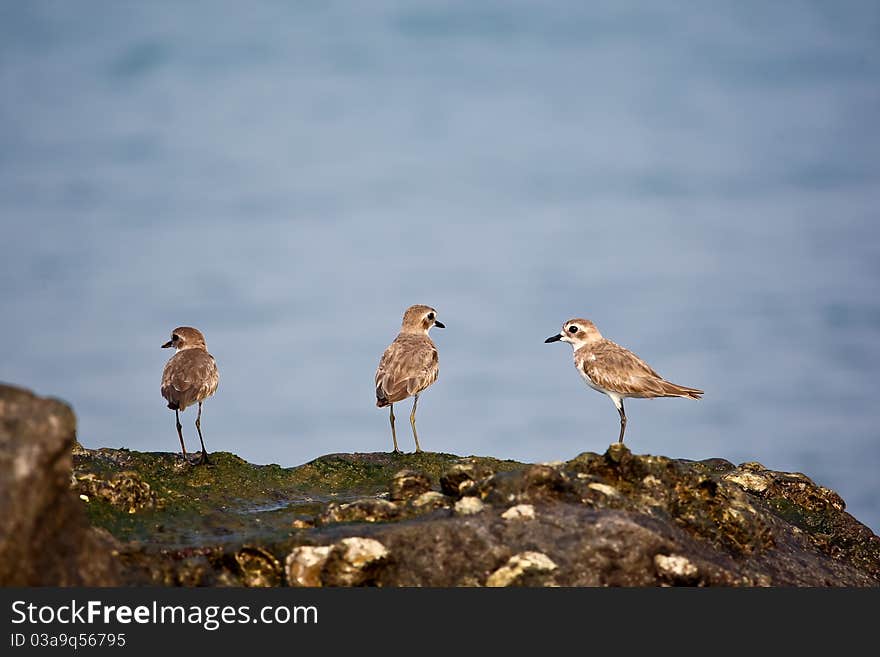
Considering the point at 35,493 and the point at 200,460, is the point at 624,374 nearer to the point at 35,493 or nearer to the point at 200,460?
the point at 200,460

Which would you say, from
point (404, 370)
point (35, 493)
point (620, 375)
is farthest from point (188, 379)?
point (35, 493)

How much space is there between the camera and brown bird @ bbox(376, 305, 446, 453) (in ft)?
72.3

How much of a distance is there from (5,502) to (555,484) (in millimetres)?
6321

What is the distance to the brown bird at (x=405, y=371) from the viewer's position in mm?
22031

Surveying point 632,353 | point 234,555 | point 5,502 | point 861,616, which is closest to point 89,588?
point 5,502

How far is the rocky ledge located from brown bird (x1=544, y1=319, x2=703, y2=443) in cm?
599

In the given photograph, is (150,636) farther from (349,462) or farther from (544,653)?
(349,462)

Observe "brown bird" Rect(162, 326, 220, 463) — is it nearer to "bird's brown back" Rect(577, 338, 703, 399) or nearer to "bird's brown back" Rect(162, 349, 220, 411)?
"bird's brown back" Rect(162, 349, 220, 411)

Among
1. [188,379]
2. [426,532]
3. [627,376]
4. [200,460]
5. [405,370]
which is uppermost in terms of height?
[405,370]

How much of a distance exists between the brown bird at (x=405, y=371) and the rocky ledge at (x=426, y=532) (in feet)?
21.3

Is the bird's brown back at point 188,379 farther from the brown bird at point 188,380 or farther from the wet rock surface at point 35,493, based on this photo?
the wet rock surface at point 35,493

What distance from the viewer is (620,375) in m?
21.7

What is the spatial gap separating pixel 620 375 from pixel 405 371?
4.65 meters

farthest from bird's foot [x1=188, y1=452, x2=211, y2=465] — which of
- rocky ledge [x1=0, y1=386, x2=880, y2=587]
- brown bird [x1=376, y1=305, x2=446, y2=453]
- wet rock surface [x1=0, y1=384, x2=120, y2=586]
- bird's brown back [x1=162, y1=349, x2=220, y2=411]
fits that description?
wet rock surface [x1=0, y1=384, x2=120, y2=586]
